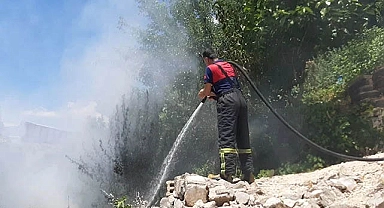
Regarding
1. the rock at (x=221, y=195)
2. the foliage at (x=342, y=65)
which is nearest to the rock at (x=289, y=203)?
the rock at (x=221, y=195)

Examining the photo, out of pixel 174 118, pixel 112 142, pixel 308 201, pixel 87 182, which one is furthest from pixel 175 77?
pixel 308 201


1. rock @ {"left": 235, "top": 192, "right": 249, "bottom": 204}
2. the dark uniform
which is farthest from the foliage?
rock @ {"left": 235, "top": 192, "right": 249, "bottom": 204}

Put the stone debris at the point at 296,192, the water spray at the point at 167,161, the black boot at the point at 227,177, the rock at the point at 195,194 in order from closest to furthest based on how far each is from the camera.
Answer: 1. the stone debris at the point at 296,192
2. the rock at the point at 195,194
3. the black boot at the point at 227,177
4. the water spray at the point at 167,161

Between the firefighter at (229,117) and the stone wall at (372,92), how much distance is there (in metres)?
2.33

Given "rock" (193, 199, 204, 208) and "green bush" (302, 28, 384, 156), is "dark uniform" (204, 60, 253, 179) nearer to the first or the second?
"rock" (193, 199, 204, 208)

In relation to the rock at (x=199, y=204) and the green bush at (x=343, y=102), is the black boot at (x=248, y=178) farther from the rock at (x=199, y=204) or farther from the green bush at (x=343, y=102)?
the green bush at (x=343, y=102)

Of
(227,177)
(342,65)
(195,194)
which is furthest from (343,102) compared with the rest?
(195,194)

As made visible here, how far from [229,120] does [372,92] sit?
2845 mm

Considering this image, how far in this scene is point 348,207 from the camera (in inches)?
111

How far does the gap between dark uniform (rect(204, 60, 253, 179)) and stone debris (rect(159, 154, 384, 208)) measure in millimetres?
244

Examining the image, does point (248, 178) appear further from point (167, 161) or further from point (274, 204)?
point (167, 161)

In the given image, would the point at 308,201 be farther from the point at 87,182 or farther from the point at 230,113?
the point at 87,182

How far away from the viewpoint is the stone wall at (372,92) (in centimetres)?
568

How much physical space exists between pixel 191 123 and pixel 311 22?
2.89 meters
